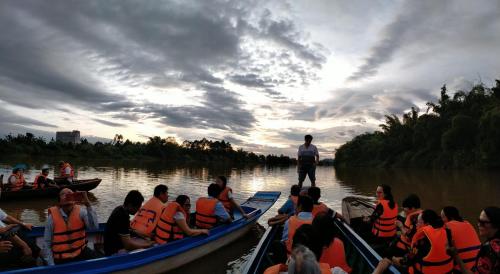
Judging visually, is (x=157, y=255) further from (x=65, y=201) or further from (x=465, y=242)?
(x=465, y=242)

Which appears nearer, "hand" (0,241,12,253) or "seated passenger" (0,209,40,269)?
"hand" (0,241,12,253)

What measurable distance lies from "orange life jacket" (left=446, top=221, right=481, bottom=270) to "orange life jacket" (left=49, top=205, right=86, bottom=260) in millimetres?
5711

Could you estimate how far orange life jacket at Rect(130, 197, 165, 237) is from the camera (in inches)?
265

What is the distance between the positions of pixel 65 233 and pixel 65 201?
1.86ft

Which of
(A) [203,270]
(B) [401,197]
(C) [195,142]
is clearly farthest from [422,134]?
(C) [195,142]

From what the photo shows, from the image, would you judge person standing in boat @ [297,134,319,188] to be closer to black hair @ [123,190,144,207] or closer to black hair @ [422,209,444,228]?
black hair @ [422,209,444,228]

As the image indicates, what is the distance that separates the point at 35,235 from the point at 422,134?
6105 cm

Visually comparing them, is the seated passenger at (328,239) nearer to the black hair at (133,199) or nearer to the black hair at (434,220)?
the black hair at (434,220)

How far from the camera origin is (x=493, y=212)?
3.76 m

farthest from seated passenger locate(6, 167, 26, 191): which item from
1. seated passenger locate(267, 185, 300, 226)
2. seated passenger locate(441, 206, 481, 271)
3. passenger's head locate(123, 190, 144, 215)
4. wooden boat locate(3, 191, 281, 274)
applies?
seated passenger locate(441, 206, 481, 271)

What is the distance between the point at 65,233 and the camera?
217 inches

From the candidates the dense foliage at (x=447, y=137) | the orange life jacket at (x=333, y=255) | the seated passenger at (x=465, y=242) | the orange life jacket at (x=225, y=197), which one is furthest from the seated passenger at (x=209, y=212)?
the dense foliage at (x=447, y=137)

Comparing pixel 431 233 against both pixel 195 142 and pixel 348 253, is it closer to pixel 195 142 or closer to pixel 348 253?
pixel 348 253

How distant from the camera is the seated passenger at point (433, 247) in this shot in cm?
455
